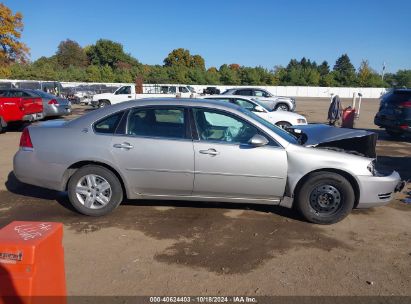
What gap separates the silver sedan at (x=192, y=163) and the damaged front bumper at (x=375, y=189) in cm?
1

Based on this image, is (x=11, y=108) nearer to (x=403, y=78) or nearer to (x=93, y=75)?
(x=93, y=75)

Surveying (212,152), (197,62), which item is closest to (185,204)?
(212,152)

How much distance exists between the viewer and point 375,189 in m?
4.82

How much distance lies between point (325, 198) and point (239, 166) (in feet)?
3.82

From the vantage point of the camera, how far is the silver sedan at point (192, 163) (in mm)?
4777

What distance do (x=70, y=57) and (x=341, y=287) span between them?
90.6 m

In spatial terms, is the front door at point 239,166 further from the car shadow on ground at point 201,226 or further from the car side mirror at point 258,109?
the car side mirror at point 258,109

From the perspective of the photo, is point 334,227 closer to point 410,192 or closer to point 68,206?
point 410,192

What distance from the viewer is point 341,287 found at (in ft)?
11.2

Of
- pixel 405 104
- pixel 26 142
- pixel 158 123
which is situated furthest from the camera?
pixel 405 104

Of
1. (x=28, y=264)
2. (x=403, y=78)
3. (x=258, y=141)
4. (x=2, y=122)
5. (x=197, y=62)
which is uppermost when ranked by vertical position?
(x=197, y=62)

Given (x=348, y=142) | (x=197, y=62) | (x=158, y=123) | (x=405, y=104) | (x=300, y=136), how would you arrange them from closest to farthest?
(x=158, y=123), (x=348, y=142), (x=300, y=136), (x=405, y=104), (x=197, y=62)

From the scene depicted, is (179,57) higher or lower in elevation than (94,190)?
higher

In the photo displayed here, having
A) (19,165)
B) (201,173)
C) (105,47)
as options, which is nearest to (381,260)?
(201,173)
